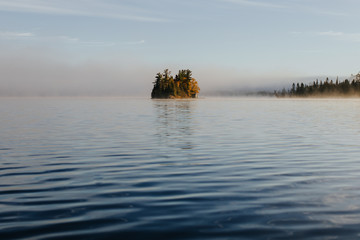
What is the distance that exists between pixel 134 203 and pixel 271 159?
9.75m

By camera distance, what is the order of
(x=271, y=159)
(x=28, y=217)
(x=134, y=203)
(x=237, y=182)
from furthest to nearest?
1. (x=271, y=159)
2. (x=237, y=182)
3. (x=134, y=203)
4. (x=28, y=217)

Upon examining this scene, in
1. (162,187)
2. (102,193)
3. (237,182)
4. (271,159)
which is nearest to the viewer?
(102,193)

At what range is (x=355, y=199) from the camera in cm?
1157

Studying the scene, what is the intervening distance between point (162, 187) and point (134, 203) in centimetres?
216

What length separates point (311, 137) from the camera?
2992 cm

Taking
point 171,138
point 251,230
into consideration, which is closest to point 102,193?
point 251,230

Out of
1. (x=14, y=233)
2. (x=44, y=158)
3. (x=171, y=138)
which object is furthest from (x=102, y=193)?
(x=171, y=138)

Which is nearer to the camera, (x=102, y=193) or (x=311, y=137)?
(x=102, y=193)

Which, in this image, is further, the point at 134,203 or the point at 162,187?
the point at 162,187

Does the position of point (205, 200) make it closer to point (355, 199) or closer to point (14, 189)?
point (355, 199)

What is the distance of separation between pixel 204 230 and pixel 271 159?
11.1 metres

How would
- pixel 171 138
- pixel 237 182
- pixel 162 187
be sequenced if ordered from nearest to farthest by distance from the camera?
pixel 162 187 < pixel 237 182 < pixel 171 138

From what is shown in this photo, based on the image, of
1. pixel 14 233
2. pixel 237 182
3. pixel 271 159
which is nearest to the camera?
pixel 14 233

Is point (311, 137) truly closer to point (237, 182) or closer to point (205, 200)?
point (237, 182)
